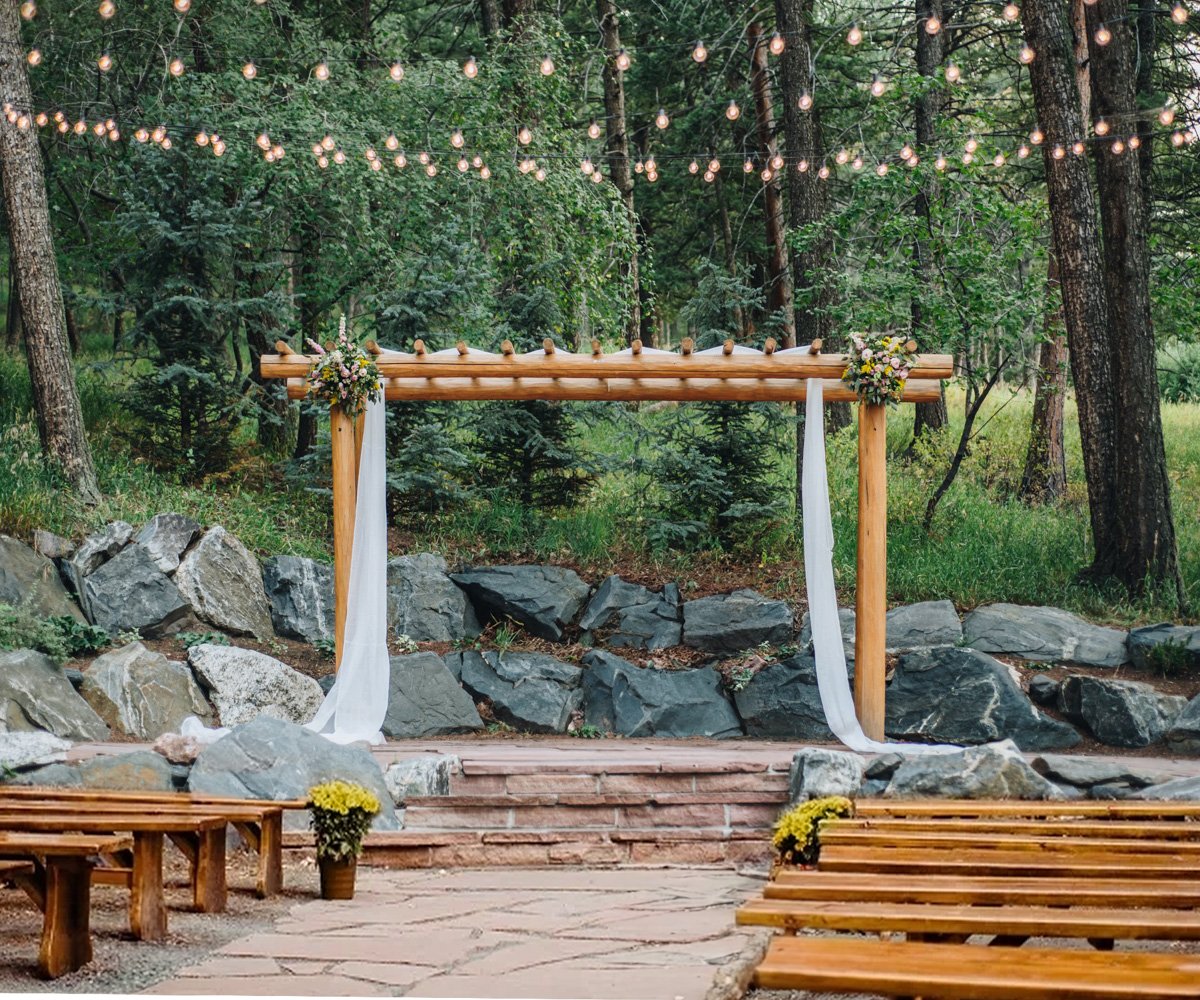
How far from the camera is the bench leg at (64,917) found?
157 inches

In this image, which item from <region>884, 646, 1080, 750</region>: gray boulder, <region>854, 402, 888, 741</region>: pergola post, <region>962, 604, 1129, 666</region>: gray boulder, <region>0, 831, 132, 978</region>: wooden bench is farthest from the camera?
<region>962, 604, 1129, 666</region>: gray boulder

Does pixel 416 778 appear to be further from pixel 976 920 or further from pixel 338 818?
pixel 976 920

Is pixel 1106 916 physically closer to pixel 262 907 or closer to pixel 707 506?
pixel 262 907

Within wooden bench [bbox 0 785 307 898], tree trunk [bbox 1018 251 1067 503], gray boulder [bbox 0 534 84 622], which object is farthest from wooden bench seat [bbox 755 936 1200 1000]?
tree trunk [bbox 1018 251 1067 503]

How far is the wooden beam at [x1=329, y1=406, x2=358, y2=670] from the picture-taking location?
29.2 ft

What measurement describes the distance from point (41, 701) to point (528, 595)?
3.93m

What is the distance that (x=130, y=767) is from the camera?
700 centimetres

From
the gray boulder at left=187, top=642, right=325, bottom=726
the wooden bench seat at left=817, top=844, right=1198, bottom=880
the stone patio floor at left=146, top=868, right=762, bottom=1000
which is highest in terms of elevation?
the gray boulder at left=187, top=642, right=325, bottom=726

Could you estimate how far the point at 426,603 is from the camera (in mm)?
10805

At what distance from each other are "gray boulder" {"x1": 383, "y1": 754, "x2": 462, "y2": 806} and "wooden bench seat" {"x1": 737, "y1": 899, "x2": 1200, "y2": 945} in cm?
469

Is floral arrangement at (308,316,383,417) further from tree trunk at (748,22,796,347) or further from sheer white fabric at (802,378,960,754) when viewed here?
tree trunk at (748,22,796,347)

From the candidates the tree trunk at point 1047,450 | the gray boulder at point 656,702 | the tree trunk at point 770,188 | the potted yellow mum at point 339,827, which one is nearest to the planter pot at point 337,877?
the potted yellow mum at point 339,827

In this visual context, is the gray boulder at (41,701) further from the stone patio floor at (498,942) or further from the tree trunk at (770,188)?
the tree trunk at (770,188)

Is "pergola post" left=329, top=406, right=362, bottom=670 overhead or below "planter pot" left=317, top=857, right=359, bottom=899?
overhead
